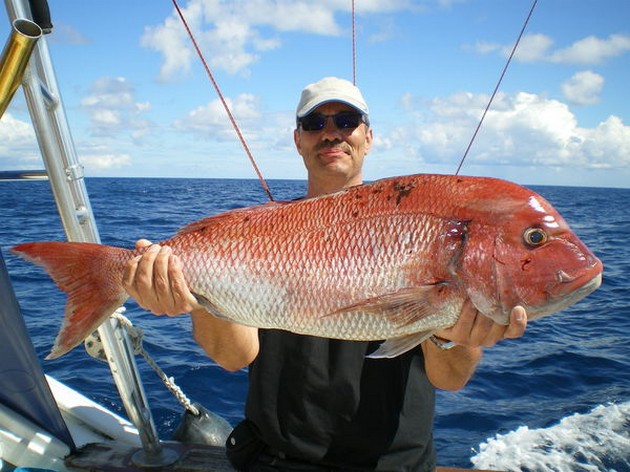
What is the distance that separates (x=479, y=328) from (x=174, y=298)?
1.36 metres

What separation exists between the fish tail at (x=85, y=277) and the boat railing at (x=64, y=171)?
1.13ft

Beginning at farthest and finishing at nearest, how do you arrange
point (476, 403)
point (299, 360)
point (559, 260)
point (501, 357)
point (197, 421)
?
point (501, 357) → point (476, 403) → point (197, 421) → point (299, 360) → point (559, 260)

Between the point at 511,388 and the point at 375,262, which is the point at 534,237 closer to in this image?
the point at 375,262

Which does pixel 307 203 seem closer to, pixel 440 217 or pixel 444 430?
pixel 440 217

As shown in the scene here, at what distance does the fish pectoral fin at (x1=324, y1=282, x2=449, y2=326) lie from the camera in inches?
82.4

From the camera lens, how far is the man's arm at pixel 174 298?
237 centimetres

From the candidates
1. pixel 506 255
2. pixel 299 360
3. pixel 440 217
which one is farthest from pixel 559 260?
pixel 299 360

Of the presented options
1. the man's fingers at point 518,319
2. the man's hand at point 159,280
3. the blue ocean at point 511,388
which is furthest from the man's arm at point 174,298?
the blue ocean at point 511,388

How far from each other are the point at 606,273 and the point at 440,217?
14.9 metres

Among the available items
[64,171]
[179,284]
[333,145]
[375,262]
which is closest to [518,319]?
[375,262]

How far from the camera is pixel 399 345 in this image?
2164mm

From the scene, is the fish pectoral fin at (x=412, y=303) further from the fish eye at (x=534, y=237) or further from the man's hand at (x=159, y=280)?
the man's hand at (x=159, y=280)

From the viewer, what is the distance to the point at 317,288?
87.6 inches

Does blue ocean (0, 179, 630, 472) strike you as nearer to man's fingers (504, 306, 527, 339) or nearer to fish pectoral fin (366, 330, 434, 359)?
fish pectoral fin (366, 330, 434, 359)
